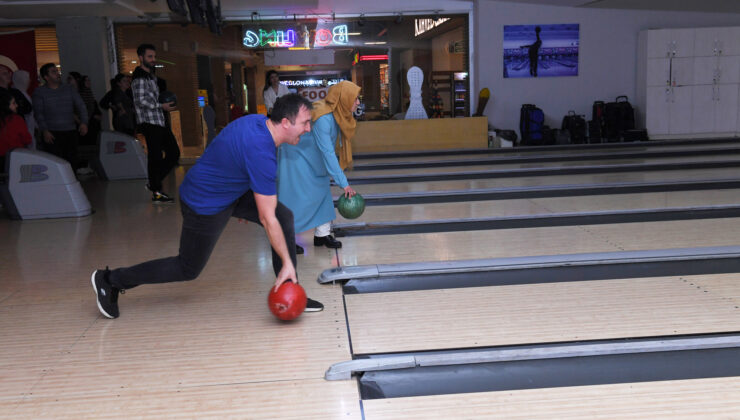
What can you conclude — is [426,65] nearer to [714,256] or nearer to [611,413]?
[714,256]

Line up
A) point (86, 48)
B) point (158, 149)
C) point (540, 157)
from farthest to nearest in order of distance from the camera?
point (86, 48) < point (540, 157) < point (158, 149)

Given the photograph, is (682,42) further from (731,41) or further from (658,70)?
(731,41)

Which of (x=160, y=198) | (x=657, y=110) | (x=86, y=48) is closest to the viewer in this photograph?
(x=160, y=198)

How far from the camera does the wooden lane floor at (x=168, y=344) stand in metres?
1.93

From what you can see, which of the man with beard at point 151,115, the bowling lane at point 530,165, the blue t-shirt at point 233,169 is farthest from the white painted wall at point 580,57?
the blue t-shirt at point 233,169

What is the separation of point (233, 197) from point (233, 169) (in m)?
0.16

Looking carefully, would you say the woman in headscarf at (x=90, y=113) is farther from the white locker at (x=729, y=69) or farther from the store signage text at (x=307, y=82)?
the white locker at (x=729, y=69)

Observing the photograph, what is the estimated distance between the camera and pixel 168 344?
2406 millimetres

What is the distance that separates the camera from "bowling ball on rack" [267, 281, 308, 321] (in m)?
2.45

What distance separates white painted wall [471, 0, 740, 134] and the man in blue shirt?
834cm

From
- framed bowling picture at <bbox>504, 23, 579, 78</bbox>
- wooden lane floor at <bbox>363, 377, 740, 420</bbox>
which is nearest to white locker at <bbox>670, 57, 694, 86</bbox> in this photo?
framed bowling picture at <bbox>504, 23, 579, 78</bbox>

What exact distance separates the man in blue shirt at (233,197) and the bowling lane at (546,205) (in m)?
2.06

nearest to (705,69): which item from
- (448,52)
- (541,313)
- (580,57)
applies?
(580,57)

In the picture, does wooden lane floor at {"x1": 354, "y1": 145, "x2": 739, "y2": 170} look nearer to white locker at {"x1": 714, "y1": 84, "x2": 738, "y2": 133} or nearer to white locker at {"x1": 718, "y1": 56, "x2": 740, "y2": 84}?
white locker at {"x1": 714, "y1": 84, "x2": 738, "y2": 133}
